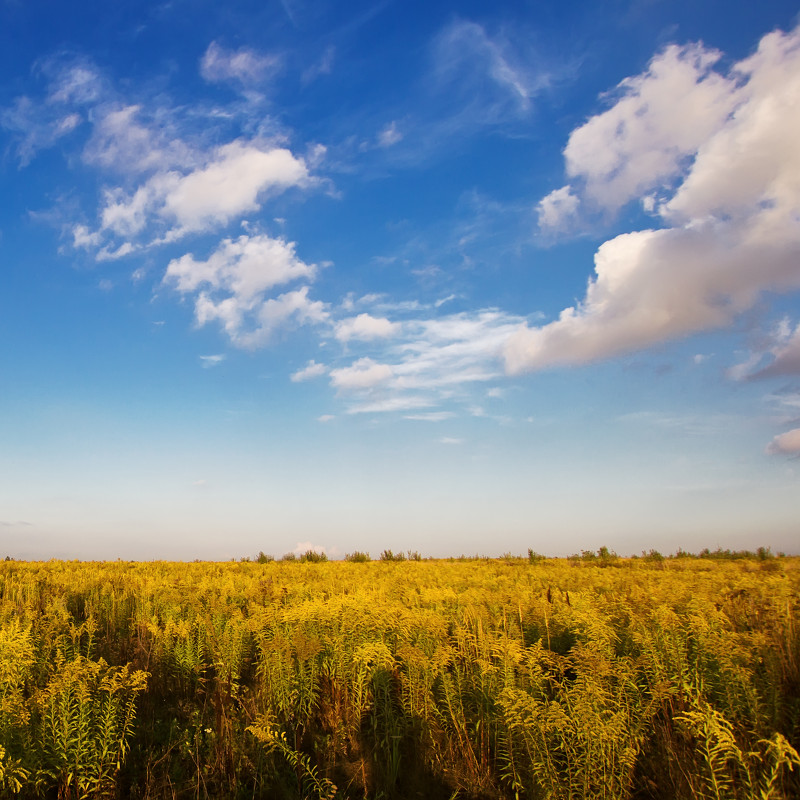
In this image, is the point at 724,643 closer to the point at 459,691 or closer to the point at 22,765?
the point at 459,691

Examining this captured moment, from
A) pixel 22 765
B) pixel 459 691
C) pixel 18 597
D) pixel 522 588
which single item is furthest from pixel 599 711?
pixel 18 597

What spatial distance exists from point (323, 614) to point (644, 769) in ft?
12.1

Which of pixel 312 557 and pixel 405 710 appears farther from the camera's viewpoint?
pixel 312 557

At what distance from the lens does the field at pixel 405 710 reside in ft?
11.6

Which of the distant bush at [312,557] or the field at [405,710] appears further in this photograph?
the distant bush at [312,557]

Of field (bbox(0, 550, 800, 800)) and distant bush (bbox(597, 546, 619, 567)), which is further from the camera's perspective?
distant bush (bbox(597, 546, 619, 567))

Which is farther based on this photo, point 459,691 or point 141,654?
point 141,654

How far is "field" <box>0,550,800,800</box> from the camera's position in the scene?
355 centimetres

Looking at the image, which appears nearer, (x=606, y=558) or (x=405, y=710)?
(x=405, y=710)

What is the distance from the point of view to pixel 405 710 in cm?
473

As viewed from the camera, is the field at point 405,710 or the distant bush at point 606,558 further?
the distant bush at point 606,558

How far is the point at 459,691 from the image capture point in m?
4.88

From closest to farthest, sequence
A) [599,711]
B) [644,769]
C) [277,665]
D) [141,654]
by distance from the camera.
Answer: [599,711], [644,769], [277,665], [141,654]

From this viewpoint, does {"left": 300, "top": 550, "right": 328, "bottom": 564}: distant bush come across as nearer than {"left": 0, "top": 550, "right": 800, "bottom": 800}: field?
No
